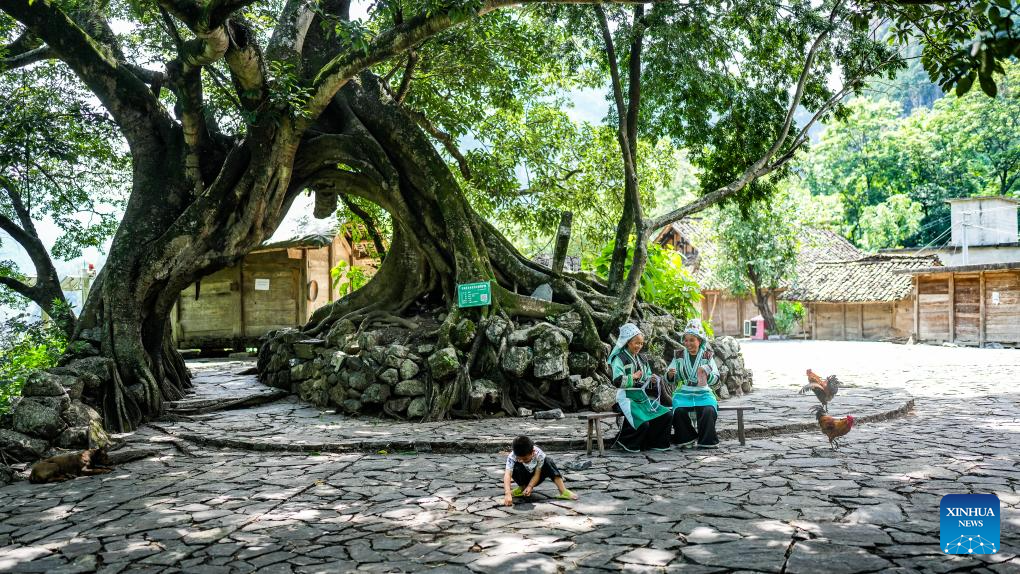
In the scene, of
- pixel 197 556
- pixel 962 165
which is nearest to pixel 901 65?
pixel 197 556

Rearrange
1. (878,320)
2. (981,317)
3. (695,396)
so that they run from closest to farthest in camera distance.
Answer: (695,396), (981,317), (878,320)

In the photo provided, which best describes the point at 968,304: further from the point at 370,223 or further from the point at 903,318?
the point at 370,223

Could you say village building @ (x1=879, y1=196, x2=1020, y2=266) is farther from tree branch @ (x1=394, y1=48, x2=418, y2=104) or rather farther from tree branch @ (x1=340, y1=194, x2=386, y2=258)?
tree branch @ (x1=394, y1=48, x2=418, y2=104)

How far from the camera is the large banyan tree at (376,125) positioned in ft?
32.4

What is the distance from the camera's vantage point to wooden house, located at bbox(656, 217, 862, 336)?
1358 inches

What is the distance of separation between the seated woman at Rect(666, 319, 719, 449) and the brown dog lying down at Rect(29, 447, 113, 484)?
586cm

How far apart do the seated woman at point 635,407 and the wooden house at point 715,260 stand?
90.0 feet

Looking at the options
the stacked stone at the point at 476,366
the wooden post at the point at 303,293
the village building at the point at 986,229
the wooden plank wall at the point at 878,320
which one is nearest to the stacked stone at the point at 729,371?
the stacked stone at the point at 476,366

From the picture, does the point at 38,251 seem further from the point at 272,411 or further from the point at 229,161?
the point at 272,411

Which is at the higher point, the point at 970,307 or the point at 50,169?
the point at 50,169

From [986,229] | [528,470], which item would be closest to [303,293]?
[528,470]

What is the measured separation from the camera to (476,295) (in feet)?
33.8

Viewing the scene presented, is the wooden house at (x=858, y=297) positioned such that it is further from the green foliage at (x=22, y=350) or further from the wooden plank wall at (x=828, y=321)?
the green foliage at (x=22, y=350)

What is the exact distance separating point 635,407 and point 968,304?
2349 cm
